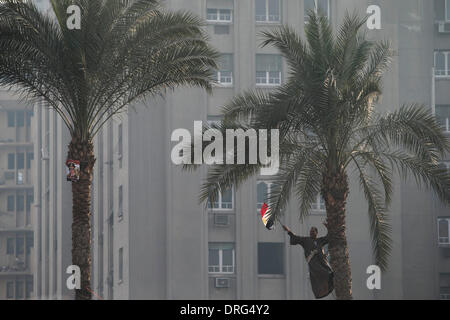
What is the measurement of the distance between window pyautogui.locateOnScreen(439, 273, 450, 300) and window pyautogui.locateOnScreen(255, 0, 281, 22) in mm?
12887

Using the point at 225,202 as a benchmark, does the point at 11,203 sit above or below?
below

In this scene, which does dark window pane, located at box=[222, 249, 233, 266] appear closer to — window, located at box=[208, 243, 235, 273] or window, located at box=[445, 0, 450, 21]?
window, located at box=[208, 243, 235, 273]

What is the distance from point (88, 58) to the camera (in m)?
23.8

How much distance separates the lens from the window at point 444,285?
4341 cm

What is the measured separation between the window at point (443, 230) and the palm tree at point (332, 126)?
18.3 m

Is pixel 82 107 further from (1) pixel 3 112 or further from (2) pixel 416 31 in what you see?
(1) pixel 3 112

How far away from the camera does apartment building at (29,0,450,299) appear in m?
43.4

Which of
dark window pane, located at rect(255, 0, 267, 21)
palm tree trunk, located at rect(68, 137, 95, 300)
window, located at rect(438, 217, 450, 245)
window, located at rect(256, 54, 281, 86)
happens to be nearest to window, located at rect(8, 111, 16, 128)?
dark window pane, located at rect(255, 0, 267, 21)

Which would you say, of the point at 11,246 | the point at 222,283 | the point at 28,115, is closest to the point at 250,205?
the point at 222,283

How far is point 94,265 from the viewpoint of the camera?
5484cm

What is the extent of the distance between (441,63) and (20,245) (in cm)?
5036

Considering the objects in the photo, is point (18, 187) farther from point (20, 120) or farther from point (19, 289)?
point (19, 289)
